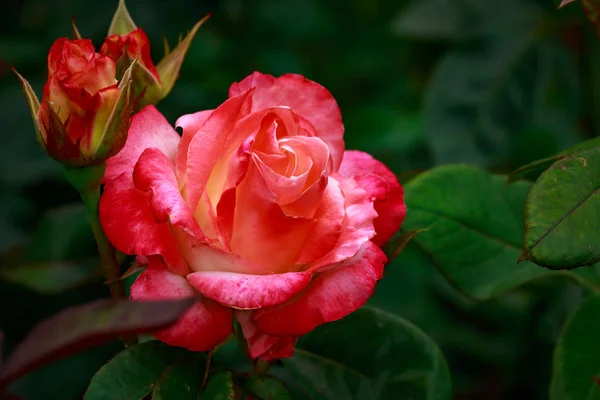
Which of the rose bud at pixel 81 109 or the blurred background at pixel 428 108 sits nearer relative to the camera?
the rose bud at pixel 81 109

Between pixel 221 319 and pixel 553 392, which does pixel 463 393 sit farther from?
pixel 221 319

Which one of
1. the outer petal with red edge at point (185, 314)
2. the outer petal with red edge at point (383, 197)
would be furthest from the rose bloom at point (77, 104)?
the outer petal with red edge at point (383, 197)

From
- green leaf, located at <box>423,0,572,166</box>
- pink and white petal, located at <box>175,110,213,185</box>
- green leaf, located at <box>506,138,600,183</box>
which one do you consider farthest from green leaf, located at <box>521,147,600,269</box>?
green leaf, located at <box>423,0,572,166</box>

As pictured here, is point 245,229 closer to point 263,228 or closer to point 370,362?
point 263,228

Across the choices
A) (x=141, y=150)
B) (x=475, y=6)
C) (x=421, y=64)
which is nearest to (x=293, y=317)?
(x=141, y=150)

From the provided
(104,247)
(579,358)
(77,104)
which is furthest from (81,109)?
Answer: (579,358)

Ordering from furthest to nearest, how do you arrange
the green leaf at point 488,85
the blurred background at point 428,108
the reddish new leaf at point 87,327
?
the green leaf at point 488,85
the blurred background at point 428,108
the reddish new leaf at point 87,327

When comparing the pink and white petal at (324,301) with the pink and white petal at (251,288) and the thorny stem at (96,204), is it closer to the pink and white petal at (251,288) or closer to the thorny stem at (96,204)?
the pink and white petal at (251,288)
